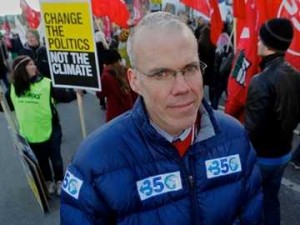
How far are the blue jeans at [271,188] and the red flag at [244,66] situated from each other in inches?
19.7

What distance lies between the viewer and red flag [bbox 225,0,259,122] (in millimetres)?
3451

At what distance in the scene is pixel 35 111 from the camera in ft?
14.4

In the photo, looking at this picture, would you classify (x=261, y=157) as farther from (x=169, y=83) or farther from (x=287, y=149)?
(x=169, y=83)

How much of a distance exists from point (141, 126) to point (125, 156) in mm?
124

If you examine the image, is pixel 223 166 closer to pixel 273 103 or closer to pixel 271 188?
pixel 273 103

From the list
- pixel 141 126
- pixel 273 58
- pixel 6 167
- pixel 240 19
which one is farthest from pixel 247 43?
pixel 6 167

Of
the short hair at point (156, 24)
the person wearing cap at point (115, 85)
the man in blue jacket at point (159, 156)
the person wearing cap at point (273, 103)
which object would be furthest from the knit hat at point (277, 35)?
the person wearing cap at point (115, 85)

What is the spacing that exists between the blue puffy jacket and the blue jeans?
1.51 m

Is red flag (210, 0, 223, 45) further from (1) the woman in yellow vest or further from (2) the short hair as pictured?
(2) the short hair

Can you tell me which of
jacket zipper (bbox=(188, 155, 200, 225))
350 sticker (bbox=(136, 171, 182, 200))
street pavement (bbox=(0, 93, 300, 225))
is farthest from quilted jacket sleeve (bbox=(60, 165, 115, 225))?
street pavement (bbox=(0, 93, 300, 225))

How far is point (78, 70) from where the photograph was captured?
4090 mm

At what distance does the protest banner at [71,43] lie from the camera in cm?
390

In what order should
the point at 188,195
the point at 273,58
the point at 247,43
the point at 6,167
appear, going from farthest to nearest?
the point at 6,167 < the point at 247,43 < the point at 273,58 < the point at 188,195

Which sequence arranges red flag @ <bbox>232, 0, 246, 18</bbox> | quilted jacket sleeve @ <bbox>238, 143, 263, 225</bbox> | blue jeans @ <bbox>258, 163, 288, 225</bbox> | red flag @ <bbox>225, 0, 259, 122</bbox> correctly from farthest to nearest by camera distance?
red flag @ <bbox>232, 0, 246, 18</bbox> < red flag @ <bbox>225, 0, 259, 122</bbox> < blue jeans @ <bbox>258, 163, 288, 225</bbox> < quilted jacket sleeve @ <bbox>238, 143, 263, 225</bbox>
